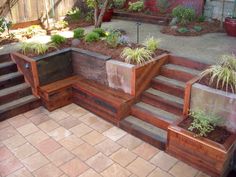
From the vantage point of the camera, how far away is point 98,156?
3.52m

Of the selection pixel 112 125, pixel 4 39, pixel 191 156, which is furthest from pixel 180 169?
pixel 4 39

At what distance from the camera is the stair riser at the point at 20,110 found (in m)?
4.32

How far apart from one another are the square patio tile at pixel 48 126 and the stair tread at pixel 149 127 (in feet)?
3.70

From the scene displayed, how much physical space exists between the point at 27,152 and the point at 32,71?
1.49 metres

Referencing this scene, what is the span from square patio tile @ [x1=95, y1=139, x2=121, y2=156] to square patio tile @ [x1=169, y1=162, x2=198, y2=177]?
0.81 m

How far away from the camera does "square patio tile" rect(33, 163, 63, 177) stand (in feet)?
10.5

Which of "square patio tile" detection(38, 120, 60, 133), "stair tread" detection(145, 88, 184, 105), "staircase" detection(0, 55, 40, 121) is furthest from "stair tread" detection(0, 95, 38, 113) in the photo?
"stair tread" detection(145, 88, 184, 105)

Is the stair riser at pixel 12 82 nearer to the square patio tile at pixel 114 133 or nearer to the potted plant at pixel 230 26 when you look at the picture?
the square patio tile at pixel 114 133

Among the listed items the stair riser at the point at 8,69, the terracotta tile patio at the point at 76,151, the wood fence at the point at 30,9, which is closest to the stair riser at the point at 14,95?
the terracotta tile patio at the point at 76,151

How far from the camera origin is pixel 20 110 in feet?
14.7

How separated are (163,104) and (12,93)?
2.55m

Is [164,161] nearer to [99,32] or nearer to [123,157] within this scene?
[123,157]

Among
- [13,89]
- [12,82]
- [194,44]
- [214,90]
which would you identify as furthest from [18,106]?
[194,44]

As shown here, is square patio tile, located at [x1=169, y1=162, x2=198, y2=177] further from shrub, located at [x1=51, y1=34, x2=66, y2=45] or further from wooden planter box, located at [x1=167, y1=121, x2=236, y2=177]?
shrub, located at [x1=51, y1=34, x2=66, y2=45]
